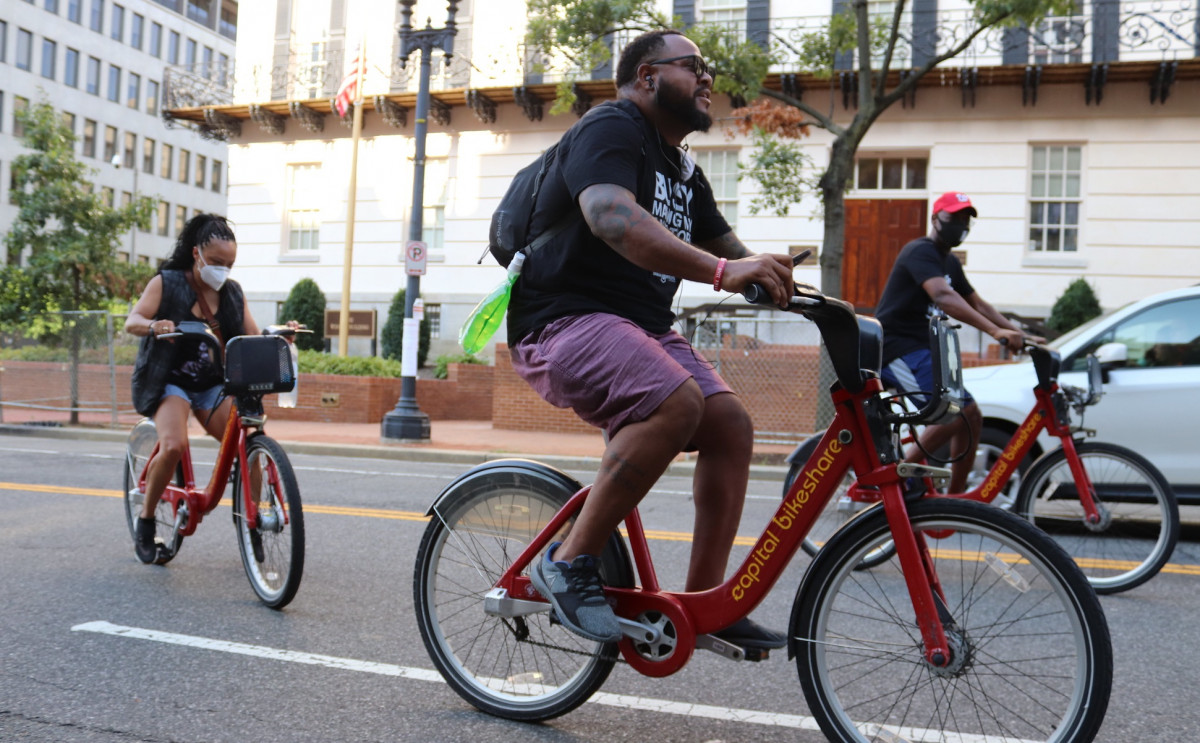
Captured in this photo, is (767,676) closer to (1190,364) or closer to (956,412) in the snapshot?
(956,412)

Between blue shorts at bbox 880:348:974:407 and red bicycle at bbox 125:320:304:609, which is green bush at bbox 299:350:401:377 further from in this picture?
blue shorts at bbox 880:348:974:407

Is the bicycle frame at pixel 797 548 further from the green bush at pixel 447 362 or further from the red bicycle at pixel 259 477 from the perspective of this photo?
the green bush at pixel 447 362

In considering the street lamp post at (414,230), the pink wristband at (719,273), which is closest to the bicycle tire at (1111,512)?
the pink wristband at (719,273)

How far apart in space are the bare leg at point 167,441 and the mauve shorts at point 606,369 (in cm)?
295

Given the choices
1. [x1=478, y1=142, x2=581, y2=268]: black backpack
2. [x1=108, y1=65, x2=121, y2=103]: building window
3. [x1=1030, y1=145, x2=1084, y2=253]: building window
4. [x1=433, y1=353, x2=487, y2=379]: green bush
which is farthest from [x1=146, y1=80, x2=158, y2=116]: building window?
[x1=478, y1=142, x2=581, y2=268]: black backpack

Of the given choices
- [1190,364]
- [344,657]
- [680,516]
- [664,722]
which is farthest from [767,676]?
[1190,364]

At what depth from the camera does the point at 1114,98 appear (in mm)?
19672

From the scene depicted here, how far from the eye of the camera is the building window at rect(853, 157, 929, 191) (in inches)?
822

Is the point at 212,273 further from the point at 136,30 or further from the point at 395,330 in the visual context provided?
the point at 136,30

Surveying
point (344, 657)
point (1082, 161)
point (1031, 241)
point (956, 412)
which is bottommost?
point (344, 657)

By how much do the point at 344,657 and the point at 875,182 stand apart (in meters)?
18.6

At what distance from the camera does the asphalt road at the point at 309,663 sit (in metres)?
3.40

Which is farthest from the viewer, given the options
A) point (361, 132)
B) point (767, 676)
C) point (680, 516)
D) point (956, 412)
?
point (361, 132)

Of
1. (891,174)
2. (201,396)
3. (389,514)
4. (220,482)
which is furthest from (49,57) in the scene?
(220,482)
